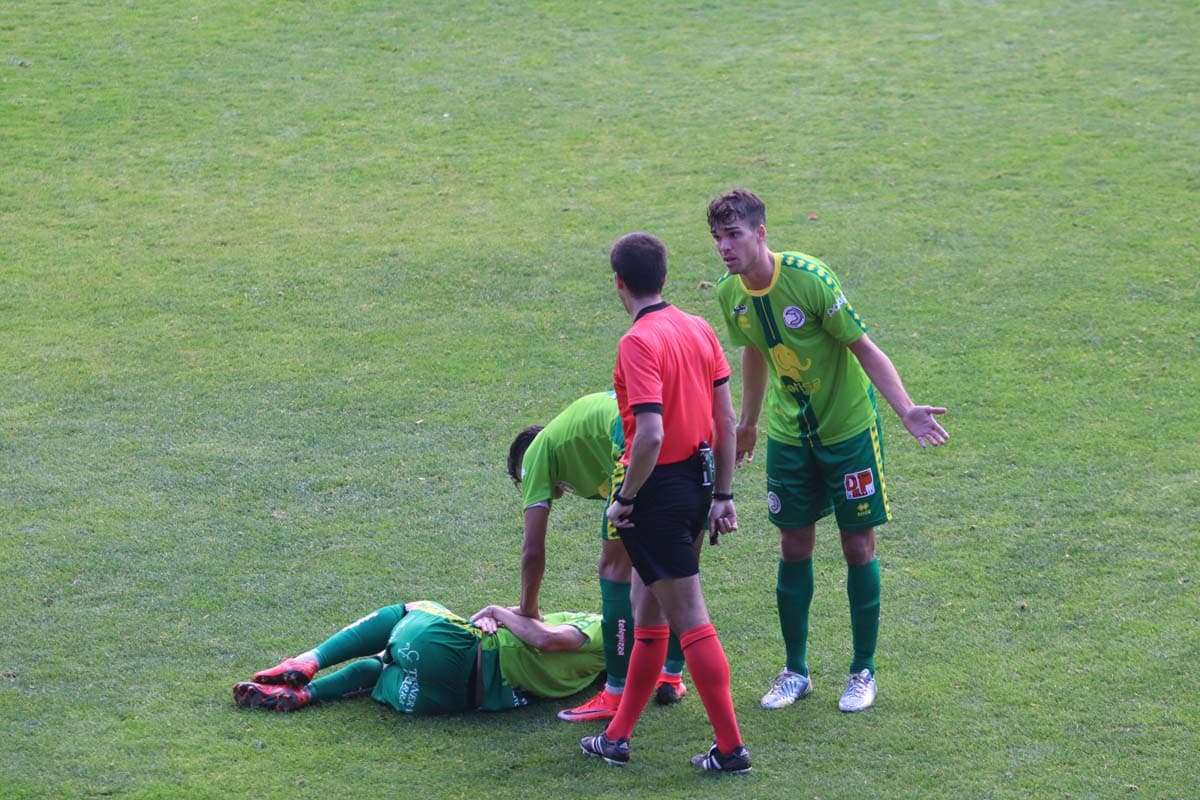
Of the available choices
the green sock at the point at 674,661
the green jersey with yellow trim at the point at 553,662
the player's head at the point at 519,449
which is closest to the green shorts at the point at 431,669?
the green jersey with yellow trim at the point at 553,662

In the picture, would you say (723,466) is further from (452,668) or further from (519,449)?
(452,668)

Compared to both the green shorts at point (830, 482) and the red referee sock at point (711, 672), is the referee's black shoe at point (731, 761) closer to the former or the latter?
the red referee sock at point (711, 672)

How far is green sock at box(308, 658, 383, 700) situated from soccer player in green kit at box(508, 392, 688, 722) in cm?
68

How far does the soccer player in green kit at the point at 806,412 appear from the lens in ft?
17.3

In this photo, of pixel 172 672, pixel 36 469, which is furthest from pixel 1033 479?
pixel 36 469

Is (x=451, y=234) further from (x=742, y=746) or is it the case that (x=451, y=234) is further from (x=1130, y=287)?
(x=742, y=746)

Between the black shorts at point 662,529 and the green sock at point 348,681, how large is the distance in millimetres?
1430

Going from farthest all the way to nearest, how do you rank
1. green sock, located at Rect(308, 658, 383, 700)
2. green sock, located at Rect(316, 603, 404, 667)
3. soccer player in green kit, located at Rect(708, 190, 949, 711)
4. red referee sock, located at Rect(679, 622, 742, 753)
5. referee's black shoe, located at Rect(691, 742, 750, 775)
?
green sock, located at Rect(316, 603, 404, 667)
green sock, located at Rect(308, 658, 383, 700)
soccer player in green kit, located at Rect(708, 190, 949, 711)
referee's black shoe, located at Rect(691, 742, 750, 775)
red referee sock, located at Rect(679, 622, 742, 753)

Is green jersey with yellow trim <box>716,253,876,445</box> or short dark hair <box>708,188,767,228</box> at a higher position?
short dark hair <box>708,188,767,228</box>

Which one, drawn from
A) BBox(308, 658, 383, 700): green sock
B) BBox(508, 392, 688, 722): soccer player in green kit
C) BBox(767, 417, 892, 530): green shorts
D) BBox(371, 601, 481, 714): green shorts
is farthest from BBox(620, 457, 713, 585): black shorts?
BBox(308, 658, 383, 700): green sock

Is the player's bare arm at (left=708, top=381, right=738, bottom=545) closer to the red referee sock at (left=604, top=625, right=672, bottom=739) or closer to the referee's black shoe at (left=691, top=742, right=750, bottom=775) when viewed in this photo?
the red referee sock at (left=604, top=625, right=672, bottom=739)

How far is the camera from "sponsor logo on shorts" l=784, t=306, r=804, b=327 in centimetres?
532

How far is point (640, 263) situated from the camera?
482cm

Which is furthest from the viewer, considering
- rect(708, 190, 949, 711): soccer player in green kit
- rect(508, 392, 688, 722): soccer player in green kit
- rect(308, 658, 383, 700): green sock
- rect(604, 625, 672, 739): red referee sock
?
rect(308, 658, 383, 700): green sock
